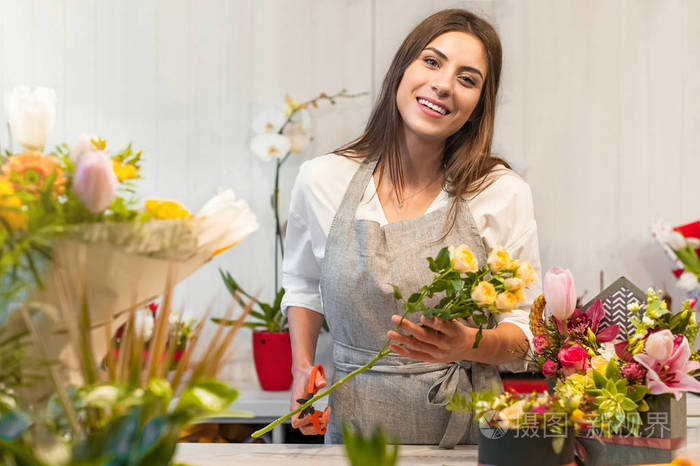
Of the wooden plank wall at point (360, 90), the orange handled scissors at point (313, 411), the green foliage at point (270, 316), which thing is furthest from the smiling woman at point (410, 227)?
the wooden plank wall at point (360, 90)

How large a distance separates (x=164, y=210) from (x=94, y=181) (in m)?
0.08

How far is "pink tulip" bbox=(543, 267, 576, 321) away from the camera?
1.04m

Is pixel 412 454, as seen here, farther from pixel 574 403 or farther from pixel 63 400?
pixel 63 400

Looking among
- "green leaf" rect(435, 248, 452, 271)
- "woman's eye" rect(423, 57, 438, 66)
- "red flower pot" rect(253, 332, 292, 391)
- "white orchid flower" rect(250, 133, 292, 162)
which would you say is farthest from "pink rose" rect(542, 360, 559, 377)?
"white orchid flower" rect(250, 133, 292, 162)

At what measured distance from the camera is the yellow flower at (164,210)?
2.28ft

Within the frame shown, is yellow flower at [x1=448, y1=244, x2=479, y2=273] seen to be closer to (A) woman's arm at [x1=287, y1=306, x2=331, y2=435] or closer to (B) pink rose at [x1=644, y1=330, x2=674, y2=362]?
(B) pink rose at [x1=644, y1=330, x2=674, y2=362]

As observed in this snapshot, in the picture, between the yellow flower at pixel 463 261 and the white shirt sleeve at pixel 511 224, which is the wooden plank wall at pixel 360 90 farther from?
the yellow flower at pixel 463 261

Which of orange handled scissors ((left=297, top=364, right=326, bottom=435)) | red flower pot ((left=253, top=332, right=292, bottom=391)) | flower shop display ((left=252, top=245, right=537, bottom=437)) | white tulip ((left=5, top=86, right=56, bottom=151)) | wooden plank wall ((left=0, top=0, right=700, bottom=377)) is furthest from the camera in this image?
wooden plank wall ((left=0, top=0, right=700, bottom=377))

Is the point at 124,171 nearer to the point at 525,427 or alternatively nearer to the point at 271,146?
the point at 525,427

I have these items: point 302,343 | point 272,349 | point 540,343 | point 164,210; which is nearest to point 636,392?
point 540,343

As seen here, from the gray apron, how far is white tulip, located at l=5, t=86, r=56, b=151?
859 millimetres

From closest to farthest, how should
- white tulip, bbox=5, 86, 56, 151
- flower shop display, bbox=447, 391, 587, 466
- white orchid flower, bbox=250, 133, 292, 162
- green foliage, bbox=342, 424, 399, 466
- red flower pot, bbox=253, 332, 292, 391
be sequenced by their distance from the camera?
green foliage, bbox=342, 424, 399, 466 → white tulip, bbox=5, 86, 56, 151 → flower shop display, bbox=447, 391, 587, 466 → red flower pot, bbox=253, 332, 292, 391 → white orchid flower, bbox=250, 133, 292, 162

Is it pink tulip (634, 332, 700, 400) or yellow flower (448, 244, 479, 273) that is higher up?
yellow flower (448, 244, 479, 273)

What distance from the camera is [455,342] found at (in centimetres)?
123
